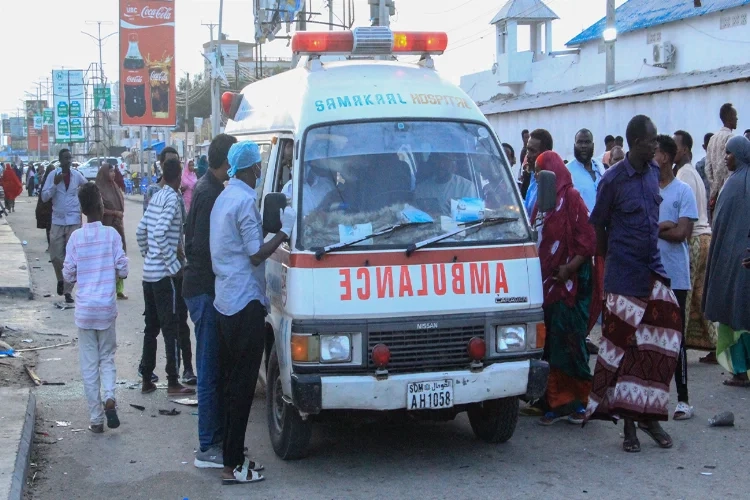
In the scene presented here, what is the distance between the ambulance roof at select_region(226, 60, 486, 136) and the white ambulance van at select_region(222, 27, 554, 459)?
0.01 meters

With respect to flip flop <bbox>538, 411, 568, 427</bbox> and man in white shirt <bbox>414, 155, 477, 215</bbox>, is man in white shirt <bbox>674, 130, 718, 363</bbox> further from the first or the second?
man in white shirt <bbox>414, 155, 477, 215</bbox>

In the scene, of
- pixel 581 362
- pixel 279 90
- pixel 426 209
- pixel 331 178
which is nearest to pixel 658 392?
pixel 581 362

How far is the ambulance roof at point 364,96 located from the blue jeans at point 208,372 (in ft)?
4.23

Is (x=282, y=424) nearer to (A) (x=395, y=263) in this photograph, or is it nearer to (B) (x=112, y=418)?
(A) (x=395, y=263)

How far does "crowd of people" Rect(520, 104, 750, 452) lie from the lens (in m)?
6.28

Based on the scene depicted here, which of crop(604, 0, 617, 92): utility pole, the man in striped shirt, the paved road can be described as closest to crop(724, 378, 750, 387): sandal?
the paved road

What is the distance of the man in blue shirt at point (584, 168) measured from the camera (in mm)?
8852

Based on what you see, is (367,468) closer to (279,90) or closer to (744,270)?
(279,90)

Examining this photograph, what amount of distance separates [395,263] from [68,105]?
2486 inches

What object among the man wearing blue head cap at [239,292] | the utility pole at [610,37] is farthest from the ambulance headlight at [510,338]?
the utility pole at [610,37]

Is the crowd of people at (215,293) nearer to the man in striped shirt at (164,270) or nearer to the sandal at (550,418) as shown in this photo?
the man in striped shirt at (164,270)

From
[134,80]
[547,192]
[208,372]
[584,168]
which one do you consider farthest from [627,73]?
[208,372]

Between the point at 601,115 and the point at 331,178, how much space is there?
1601 cm

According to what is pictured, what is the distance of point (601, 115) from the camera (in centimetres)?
2109
